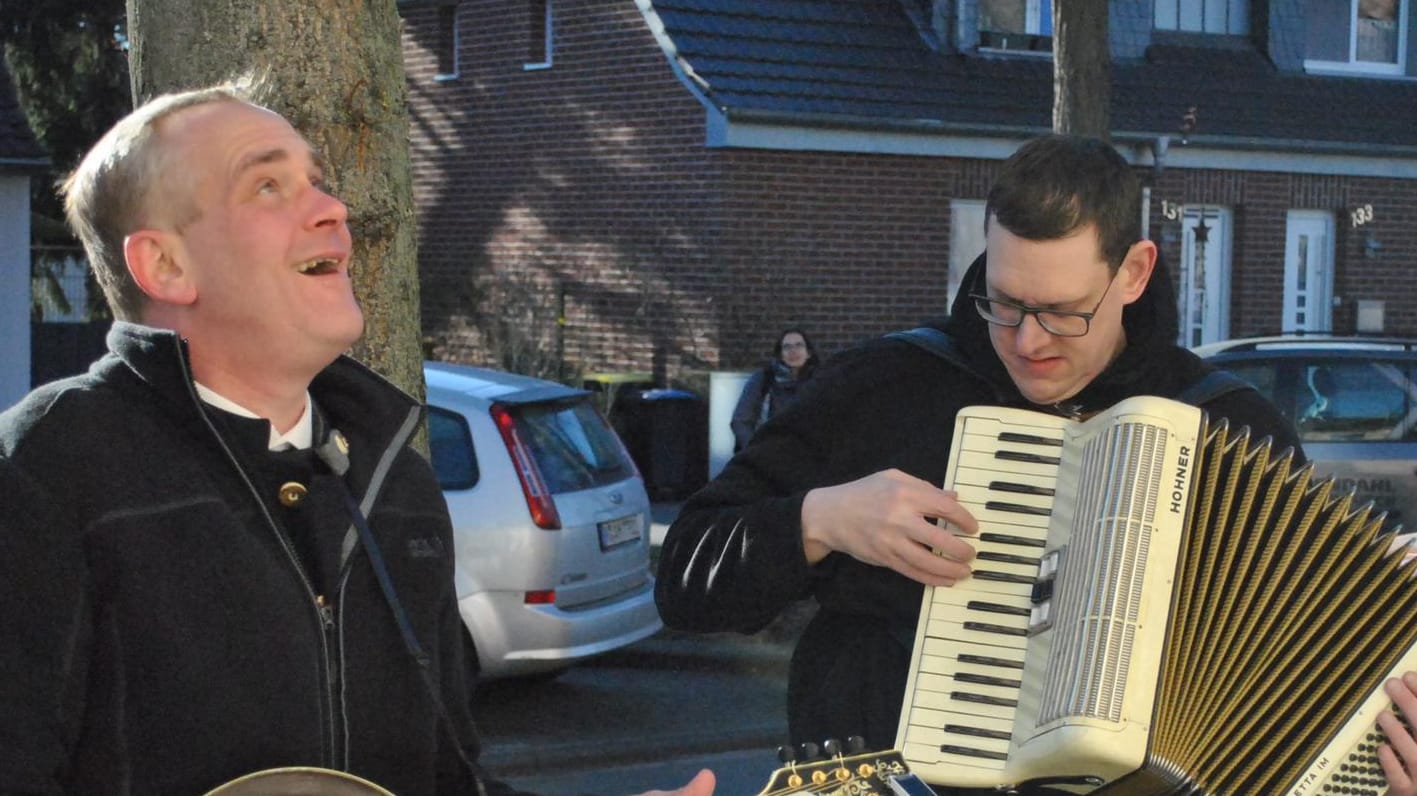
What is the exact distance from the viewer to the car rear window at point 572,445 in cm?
817

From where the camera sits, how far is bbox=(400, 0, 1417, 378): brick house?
15.8 metres

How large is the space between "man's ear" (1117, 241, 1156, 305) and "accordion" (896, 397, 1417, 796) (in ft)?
0.94

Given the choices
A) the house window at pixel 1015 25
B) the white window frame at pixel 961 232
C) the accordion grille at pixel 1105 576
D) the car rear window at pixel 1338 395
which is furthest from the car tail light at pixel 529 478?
the house window at pixel 1015 25

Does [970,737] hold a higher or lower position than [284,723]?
lower

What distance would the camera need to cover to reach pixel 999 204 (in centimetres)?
276

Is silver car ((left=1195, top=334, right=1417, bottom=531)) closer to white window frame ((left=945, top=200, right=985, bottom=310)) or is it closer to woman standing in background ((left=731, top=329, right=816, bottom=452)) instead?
woman standing in background ((left=731, top=329, right=816, bottom=452))

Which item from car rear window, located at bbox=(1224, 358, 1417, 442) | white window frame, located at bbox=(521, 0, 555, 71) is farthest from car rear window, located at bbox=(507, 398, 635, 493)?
white window frame, located at bbox=(521, 0, 555, 71)

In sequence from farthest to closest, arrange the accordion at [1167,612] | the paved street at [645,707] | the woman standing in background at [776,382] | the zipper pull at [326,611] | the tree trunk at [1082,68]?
1. the woman standing in background at [776,382]
2. the tree trunk at [1082,68]
3. the paved street at [645,707]
4. the accordion at [1167,612]
5. the zipper pull at [326,611]

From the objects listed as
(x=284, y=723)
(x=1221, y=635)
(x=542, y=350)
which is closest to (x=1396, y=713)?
(x=1221, y=635)

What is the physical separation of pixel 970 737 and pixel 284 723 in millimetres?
989

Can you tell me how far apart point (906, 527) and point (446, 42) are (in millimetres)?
17107

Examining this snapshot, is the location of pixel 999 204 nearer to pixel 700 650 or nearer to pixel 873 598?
pixel 873 598

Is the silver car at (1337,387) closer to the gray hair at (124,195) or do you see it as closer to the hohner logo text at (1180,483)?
the hohner logo text at (1180,483)

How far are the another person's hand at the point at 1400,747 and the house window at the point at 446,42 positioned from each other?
17.1 meters
